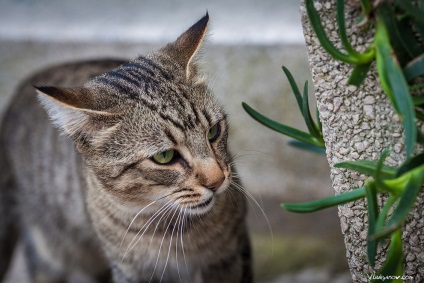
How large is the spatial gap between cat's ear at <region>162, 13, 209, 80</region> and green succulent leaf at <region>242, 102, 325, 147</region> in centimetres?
34

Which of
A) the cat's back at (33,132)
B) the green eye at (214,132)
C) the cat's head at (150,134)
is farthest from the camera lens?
the cat's back at (33,132)

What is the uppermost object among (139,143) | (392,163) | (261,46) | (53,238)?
(261,46)

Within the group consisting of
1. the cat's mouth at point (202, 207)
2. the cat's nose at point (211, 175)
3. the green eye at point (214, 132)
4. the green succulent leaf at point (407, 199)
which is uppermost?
the green eye at point (214, 132)

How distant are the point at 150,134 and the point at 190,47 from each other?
1.18ft

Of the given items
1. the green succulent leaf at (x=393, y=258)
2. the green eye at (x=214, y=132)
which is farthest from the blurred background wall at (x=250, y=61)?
the green succulent leaf at (x=393, y=258)

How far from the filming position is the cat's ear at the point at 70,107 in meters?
1.81

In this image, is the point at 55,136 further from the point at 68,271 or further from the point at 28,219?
the point at 68,271

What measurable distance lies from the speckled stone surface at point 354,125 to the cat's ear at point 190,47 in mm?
513

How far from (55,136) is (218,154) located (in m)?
1.17

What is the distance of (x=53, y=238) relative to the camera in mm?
3043

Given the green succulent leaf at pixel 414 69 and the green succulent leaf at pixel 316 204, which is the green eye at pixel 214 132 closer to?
the green succulent leaf at pixel 316 204

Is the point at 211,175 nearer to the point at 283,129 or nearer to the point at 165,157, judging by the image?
the point at 165,157

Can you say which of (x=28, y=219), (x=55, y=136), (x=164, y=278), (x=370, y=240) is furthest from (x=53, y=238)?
(x=370, y=240)

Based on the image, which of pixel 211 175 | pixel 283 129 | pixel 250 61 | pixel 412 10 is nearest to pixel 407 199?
pixel 412 10
